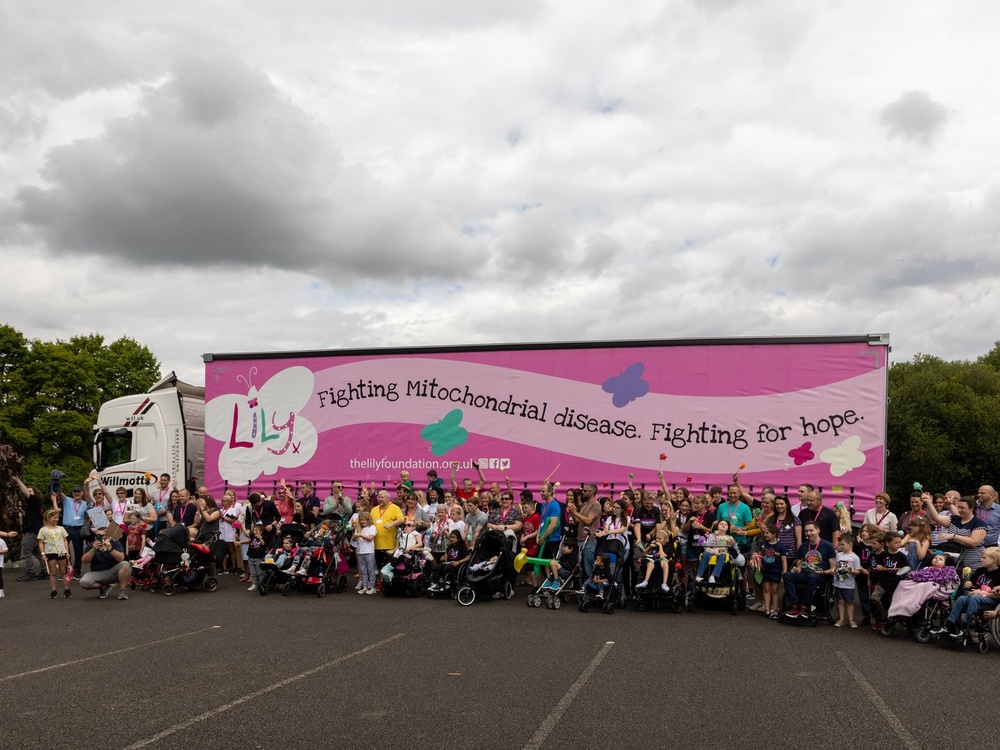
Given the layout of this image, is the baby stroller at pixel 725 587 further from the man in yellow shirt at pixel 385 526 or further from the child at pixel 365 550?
the child at pixel 365 550

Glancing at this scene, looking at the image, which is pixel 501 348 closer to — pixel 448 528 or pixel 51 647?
pixel 448 528

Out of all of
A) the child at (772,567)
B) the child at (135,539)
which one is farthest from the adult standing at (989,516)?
the child at (135,539)

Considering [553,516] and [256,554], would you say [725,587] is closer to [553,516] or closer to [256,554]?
[553,516]

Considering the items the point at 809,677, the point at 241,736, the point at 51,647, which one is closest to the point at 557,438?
the point at 809,677

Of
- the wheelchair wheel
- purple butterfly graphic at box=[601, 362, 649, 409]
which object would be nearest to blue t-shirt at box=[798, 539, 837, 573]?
purple butterfly graphic at box=[601, 362, 649, 409]

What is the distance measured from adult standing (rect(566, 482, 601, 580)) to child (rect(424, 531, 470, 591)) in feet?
5.90

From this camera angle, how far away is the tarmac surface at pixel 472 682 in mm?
5523

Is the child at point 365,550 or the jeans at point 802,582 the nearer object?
the jeans at point 802,582

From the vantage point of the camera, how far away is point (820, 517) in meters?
11.5

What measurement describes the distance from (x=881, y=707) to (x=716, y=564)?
17.1 ft

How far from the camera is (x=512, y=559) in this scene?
506 inches

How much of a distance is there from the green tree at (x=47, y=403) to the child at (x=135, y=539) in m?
30.5

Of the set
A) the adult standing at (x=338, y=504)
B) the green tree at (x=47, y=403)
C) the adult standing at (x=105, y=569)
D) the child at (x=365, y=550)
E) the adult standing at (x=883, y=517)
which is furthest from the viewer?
the green tree at (x=47, y=403)

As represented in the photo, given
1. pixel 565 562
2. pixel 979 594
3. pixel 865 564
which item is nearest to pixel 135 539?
pixel 565 562
